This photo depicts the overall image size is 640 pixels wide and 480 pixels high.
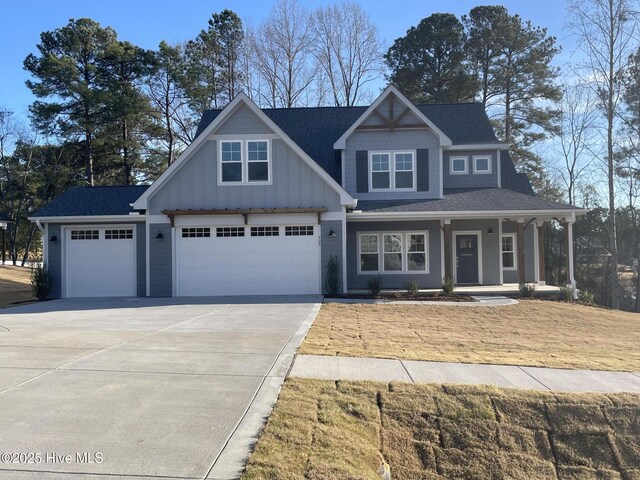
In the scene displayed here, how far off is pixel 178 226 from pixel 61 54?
77.0 feet

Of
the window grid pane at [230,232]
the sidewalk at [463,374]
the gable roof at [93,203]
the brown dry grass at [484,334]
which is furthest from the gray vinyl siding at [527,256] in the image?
the gable roof at [93,203]

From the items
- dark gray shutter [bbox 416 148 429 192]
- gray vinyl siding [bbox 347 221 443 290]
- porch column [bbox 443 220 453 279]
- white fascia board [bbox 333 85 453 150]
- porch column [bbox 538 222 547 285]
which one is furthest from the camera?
porch column [bbox 538 222 547 285]

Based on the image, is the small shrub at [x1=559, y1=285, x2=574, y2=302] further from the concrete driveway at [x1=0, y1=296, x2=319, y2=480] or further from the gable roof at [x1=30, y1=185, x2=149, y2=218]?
the gable roof at [x1=30, y1=185, x2=149, y2=218]

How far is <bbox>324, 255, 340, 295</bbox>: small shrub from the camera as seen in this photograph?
1620 cm

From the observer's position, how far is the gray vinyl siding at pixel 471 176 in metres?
20.2

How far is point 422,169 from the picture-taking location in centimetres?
1834

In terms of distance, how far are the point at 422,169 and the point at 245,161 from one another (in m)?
6.60

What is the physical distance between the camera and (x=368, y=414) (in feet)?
17.0

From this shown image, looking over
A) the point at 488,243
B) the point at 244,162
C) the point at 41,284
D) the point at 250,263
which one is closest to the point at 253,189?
the point at 244,162

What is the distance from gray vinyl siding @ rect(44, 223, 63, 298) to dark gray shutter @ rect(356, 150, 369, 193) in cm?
1073

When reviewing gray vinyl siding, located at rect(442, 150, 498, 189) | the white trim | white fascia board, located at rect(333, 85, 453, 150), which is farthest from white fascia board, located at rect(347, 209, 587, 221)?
gray vinyl siding, located at rect(442, 150, 498, 189)

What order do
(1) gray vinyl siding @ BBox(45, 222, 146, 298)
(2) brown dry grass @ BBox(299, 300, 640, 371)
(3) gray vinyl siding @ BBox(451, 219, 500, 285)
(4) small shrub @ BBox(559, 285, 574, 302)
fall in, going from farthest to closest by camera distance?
1. (3) gray vinyl siding @ BBox(451, 219, 500, 285)
2. (1) gray vinyl siding @ BBox(45, 222, 146, 298)
3. (4) small shrub @ BBox(559, 285, 574, 302)
4. (2) brown dry grass @ BBox(299, 300, 640, 371)

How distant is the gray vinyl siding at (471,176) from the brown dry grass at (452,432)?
15178mm

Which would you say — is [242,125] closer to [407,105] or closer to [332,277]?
[332,277]
